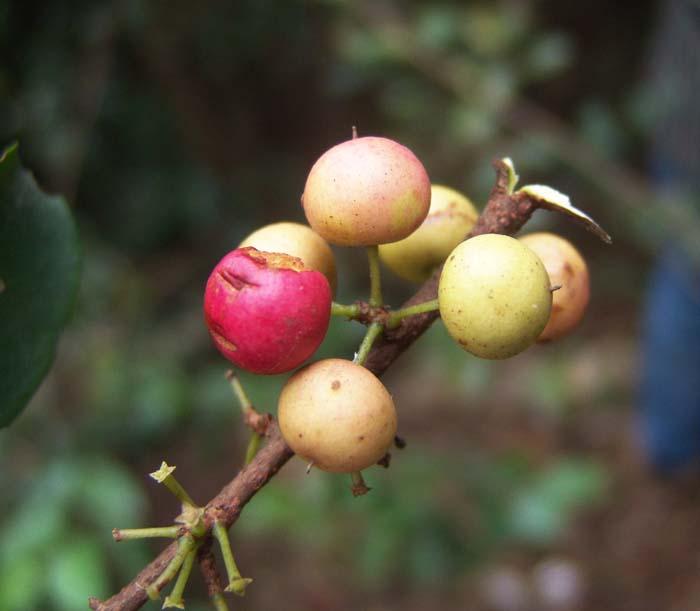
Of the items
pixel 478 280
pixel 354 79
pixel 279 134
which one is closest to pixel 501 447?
pixel 354 79

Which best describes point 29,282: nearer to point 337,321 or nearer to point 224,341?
point 224,341

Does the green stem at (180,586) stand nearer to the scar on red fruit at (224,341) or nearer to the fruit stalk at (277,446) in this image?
the fruit stalk at (277,446)

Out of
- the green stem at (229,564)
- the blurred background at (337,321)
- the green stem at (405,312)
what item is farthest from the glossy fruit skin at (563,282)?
the blurred background at (337,321)

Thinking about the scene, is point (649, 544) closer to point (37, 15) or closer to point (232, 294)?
point (232, 294)

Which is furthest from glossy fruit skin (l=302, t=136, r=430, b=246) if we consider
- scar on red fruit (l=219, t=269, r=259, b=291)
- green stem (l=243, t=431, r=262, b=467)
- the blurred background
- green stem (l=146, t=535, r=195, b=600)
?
the blurred background

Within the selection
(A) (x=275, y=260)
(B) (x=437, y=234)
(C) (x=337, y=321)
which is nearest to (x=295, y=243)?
(A) (x=275, y=260)
